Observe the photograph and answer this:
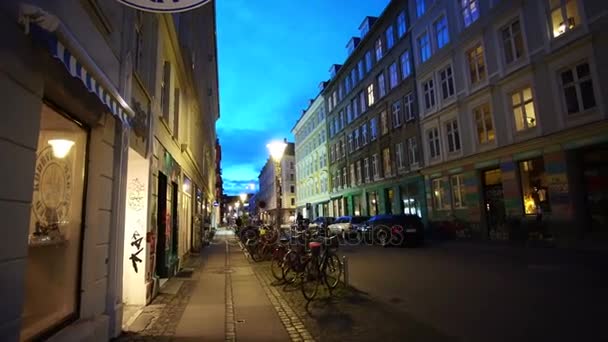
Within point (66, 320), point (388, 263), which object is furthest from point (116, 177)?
point (388, 263)

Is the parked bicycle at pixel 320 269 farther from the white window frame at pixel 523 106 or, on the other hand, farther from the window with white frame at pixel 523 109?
the window with white frame at pixel 523 109

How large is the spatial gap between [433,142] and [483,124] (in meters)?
4.98

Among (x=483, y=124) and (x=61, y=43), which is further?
(x=483, y=124)

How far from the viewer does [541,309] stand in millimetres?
6117

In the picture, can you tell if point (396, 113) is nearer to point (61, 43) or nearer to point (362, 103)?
point (362, 103)

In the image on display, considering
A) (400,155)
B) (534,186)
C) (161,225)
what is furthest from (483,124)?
(161,225)

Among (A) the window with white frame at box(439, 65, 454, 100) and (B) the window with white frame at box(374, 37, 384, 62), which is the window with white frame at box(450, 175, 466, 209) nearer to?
(A) the window with white frame at box(439, 65, 454, 100)

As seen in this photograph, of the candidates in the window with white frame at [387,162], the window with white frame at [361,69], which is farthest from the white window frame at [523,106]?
the window with white frame at [361,69]

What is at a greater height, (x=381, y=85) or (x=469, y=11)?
(x=381, y=85)

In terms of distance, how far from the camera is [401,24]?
29.0 metres

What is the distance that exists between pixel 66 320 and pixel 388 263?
402 inches

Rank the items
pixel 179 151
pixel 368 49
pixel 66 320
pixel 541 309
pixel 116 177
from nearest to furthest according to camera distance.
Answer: pixel 66 320 → pixel 116 177 → pixel 541 309 → pixel 179 151 → pixel 368 49

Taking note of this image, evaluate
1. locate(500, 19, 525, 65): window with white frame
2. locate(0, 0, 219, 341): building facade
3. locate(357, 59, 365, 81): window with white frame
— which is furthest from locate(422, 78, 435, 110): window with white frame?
locate(0, 0, 219, 341): building facade

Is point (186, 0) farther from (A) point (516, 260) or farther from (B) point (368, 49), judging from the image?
(B) point (368, 49)
